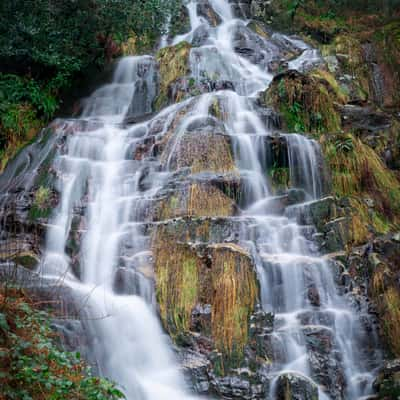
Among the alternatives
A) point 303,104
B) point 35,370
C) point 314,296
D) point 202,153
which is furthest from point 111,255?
point 303,104

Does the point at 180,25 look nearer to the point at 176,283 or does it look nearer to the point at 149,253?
the point at 149,253

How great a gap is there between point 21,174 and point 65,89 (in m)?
5.20

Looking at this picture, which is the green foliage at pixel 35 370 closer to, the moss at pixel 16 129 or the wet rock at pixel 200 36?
the moss at pixel 16 129

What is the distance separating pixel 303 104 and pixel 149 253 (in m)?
6.44

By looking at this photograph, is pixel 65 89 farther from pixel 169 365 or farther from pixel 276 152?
pixel 169 365

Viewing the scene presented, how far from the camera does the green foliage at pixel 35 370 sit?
3988mm

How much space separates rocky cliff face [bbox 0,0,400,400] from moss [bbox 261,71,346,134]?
3 centimetres

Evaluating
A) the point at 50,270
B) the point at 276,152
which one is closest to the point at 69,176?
the point at 50,270

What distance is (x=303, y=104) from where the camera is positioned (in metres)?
12.0

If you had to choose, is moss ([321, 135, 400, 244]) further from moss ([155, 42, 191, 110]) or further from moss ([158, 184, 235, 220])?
moss ([155, 42, 191, 110])

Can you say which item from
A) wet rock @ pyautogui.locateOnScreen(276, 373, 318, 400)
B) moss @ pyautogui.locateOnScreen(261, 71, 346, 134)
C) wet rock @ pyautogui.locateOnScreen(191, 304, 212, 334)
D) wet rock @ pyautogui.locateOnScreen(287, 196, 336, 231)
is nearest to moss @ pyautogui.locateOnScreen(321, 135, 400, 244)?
wet rock @ pyautogui.locateOnScreen(287, 196, 336, 231)

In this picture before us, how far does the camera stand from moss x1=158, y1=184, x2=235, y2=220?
8.12m

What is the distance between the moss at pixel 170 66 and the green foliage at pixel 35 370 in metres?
10.4

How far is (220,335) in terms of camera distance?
650cm
